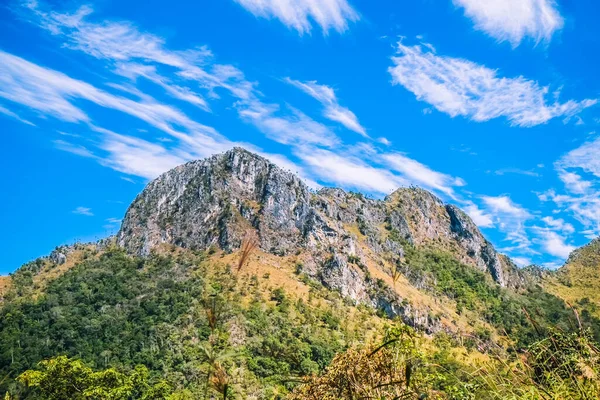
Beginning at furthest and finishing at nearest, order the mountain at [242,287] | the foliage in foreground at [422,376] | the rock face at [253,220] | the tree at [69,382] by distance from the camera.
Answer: the rock face at [253,220] < the mountain at [242,287] < the tree at [69,382] < the foliage in foreground at [422,376]

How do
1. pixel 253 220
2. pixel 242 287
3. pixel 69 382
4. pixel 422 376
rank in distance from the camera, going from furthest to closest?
pixel 253 220, pixel 242 287, pixel 69 382, pixel 422 376

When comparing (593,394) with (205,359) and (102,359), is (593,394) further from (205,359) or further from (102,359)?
(102,359)

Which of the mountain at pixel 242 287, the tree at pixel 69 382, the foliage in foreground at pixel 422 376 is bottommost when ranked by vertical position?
the tree at pixel 69 382

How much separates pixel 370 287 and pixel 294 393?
131185mm

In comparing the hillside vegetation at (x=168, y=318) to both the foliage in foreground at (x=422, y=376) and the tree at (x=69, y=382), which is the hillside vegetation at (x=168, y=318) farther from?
the foliage in foreground at (x=422, y=376)

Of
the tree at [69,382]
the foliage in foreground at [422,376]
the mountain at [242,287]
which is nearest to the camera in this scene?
the foliage in foreground at [422,376]

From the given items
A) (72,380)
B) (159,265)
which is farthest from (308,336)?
(72,380)

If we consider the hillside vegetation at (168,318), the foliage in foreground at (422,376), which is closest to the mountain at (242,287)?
the hillside vegetation at (168,318)

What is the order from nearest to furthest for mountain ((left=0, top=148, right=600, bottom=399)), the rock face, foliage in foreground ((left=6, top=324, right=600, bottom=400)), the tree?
foliage in foreground ((left=6, top=324, right=600, bottom=400)) → the tree → mountain ((left=0, top=148, right=600, bottom=399)) → the rock face

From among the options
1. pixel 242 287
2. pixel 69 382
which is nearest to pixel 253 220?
pixel 242 287

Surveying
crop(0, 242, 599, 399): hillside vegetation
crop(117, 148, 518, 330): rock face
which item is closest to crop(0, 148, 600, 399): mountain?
crop(0, 242, 599, 399): hillside vegetation

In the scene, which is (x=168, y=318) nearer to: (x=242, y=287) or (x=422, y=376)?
(x=242, y=287)

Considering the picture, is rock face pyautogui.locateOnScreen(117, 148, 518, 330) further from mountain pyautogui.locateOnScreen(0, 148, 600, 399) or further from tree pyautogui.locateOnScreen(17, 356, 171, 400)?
tree pyautogui.locateOnScreen(17, 356, 171, 400)

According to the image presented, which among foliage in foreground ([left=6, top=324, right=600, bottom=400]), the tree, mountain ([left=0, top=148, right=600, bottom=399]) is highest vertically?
mountain ([left=0, top=148, right=600, bottom=399])
